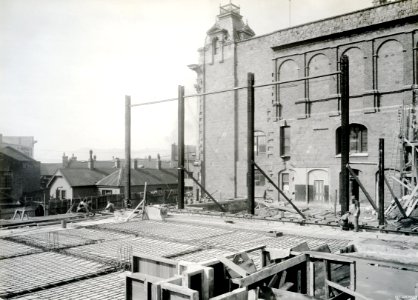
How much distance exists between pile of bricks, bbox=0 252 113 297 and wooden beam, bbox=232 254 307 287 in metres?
3.67

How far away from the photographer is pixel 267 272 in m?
5.66

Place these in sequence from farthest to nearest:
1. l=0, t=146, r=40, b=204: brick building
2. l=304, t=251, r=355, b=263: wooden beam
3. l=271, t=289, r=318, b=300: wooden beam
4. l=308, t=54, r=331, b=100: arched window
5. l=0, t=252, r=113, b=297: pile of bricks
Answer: l=0, t=146, r=40, b=204: brick building < l=308, t=54, r=331, b=100: arched window < l=0, t=252, r=113, b=297: pile of bricks < l=304, t=251, r=355, b=263: wooden beam < l=271, t=289, r=318, b=300: wooden beam

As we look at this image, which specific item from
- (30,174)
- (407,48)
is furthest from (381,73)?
(30,174)

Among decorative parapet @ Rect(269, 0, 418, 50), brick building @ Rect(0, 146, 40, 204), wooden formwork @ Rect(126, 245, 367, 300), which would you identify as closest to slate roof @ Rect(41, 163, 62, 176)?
brick building @ Rect(0, 146, 40, 204)

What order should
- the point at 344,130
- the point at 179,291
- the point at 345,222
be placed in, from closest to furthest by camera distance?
the point at 179,291 → the point at 345,222 → the point at 344,130

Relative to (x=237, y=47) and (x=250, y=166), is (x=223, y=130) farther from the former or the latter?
(x=250, y=166)

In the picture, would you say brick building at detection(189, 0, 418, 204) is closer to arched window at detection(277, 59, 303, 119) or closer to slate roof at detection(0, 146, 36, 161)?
arched window at detection(277, 59, 303, 119)

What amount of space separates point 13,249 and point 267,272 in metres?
7.41

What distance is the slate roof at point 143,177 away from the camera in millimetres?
37431

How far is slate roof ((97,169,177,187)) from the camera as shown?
1474 inches

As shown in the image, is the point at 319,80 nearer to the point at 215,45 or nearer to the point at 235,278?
the point at 215,45

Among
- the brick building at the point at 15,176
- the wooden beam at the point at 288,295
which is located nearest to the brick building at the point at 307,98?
the wooden beam at the point at 288,295

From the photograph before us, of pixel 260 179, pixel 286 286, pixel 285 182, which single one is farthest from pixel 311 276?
pixel 260 179

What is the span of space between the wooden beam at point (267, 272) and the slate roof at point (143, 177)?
31692mm
